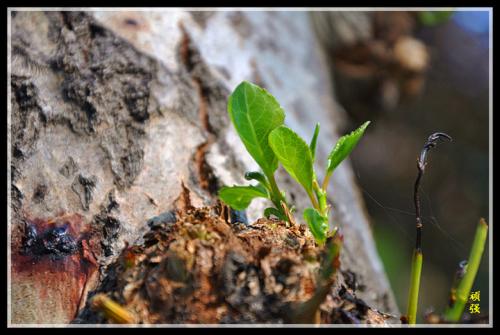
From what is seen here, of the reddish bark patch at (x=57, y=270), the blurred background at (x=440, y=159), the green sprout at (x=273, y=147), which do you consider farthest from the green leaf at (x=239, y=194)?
the blurred background at (x=440, y=159)

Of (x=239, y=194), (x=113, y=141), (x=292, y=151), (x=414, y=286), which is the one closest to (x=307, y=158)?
(x=292, y=151)

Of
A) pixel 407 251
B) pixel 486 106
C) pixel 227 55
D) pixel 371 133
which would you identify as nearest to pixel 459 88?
pixel 486 106

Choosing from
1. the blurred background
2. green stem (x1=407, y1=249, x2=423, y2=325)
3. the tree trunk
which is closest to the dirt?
green stem (x1=407, y1=249, x2=423, y2=325)

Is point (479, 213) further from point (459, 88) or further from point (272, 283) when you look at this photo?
point (272, 283)

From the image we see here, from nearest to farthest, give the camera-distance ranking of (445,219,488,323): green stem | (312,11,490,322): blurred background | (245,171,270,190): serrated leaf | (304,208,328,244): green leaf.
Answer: (445,219,488,323): green stem, (304,208,328,244): green leaf, (245,171,270,190): serrated leaf, (312,11,490,322): blurred background

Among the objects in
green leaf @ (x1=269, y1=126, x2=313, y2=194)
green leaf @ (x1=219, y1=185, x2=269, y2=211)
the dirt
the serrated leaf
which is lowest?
the dirt

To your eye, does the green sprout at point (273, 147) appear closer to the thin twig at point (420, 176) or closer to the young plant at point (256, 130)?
the young plant at point (256, 130)

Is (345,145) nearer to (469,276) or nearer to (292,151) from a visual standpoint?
(292,151)

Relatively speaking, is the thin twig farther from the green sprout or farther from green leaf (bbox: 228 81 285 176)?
green leaf (bbox: 228 81 285 176)
